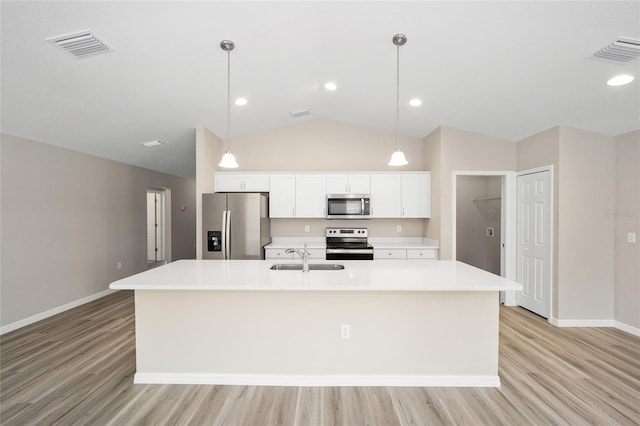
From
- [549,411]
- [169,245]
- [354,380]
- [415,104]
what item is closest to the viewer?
[549,411]

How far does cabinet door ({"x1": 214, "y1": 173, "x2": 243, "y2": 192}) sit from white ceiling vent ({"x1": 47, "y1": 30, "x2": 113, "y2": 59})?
246 centimetres

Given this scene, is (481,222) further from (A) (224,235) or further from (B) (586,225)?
(A) (224,235)

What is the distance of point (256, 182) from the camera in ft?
16.2

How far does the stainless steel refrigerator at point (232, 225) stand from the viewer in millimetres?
4410

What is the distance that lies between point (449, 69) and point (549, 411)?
3.00 m

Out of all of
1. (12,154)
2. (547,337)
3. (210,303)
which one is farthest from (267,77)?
(547,337)

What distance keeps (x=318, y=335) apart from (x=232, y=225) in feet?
7.90

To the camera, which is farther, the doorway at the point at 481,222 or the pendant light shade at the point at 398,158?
the doorway at the point at 481,222

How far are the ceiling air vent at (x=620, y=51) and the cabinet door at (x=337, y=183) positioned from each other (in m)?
3.13

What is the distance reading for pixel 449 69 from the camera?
3062 mm

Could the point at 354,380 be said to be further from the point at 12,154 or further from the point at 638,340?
the point at 12,154

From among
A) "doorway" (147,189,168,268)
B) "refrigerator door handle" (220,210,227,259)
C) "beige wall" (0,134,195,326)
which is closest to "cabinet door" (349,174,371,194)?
"refrigerator door handle" (220,210,227,259)

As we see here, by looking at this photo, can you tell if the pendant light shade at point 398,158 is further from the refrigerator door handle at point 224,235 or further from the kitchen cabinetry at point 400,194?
the refrigerator door handle at point 224,235

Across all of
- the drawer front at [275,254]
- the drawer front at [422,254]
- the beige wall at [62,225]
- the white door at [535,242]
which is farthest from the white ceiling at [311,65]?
the drawer front at [275,254]
